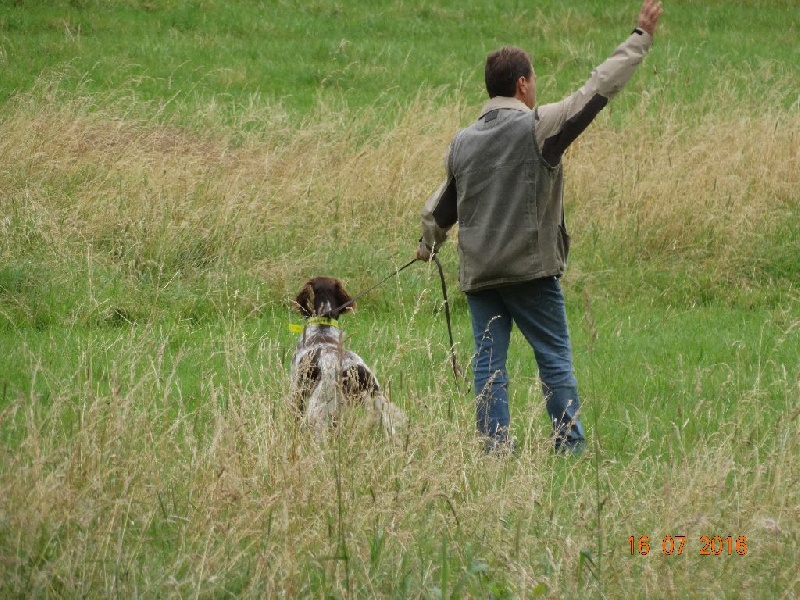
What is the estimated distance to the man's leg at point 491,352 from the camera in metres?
5.64

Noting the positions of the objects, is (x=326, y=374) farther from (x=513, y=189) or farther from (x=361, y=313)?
(x=361, y=313)

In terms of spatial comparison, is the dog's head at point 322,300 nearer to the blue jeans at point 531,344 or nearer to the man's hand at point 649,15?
the blue jeans at point 531,344

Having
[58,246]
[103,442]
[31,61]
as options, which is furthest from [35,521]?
[31,61]

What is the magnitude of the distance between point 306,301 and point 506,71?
1.44m

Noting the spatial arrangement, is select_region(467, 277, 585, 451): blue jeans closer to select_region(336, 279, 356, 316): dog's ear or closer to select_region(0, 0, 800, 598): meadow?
select_region(0, 0, 800, 598): meadow

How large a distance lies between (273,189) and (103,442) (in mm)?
5461

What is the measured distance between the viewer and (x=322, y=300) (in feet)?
19.8

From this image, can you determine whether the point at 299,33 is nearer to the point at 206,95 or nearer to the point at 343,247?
the point at 206,95

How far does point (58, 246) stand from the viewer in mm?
8742

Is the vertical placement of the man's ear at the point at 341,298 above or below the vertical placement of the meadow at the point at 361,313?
above

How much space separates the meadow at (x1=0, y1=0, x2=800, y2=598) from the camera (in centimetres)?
412
